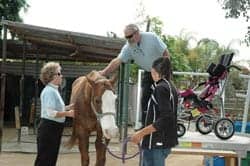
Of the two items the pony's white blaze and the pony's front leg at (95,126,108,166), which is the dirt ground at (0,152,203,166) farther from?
the pony's white blaze

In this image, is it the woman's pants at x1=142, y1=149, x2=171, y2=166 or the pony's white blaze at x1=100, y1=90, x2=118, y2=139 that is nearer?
the woman's pants at x1=142, y1=149, x2=171, y2=166

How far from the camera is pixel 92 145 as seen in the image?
1246 cm

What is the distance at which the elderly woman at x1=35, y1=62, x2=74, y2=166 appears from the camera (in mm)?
5879

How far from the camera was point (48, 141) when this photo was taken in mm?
6000

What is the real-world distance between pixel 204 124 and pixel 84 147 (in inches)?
64.1

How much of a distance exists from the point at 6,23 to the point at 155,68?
7099 mm

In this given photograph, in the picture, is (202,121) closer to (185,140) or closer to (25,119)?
(185,140)

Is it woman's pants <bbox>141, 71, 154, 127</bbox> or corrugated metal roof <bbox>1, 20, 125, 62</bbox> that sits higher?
corrugated metal roof <bbox>1, 20, 125, 62</bbox>

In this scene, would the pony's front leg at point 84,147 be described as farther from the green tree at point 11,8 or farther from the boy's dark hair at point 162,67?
the green tree at point 11,8

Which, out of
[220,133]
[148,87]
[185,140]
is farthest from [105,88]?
[220,133]

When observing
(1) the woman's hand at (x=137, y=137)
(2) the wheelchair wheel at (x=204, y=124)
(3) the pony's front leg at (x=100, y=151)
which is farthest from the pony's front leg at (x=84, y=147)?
(1) the woman's hand at (x=137, y=137)

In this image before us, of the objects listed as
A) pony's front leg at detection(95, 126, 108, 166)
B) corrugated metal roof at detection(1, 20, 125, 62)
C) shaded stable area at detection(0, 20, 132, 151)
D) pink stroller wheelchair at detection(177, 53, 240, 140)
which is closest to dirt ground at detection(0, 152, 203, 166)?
shaded stable area at detection(0, 20, 132, 151)

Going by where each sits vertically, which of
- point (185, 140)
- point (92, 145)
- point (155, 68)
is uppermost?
point (155, 68)

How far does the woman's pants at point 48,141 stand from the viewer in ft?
19.6
